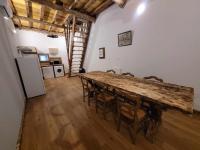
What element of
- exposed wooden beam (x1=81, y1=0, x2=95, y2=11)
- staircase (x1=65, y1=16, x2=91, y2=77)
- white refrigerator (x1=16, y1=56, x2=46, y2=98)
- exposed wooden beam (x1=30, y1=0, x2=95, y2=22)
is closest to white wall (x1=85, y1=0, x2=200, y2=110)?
exposed wooden beam (x1=81, y1=0, x2=95, y2=11)

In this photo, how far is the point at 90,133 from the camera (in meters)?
1.64

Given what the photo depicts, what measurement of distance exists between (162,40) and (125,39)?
1.08 meters

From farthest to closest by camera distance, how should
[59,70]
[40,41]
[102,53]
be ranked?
[59,70] → [40,41] → [102,53]

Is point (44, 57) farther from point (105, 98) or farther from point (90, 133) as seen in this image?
point (90, 133)

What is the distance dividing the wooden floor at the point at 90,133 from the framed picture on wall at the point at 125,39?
2140 mm

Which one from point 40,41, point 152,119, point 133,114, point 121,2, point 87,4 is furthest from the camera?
point 40,41

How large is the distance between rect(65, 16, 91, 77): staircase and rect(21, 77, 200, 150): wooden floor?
3288mm

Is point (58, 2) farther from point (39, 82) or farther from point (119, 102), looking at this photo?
point (119, 102)

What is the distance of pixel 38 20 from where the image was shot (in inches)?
166

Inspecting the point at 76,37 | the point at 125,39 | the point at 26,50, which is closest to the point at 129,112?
the point at 125,39

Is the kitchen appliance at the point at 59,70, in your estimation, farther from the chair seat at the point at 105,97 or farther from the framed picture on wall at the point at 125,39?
the chair seat at the point at 105,97

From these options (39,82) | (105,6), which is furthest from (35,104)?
(105,6)

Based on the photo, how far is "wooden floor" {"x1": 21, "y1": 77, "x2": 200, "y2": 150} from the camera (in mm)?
1387

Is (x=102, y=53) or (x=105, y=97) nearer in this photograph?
(x=105, y=97)
